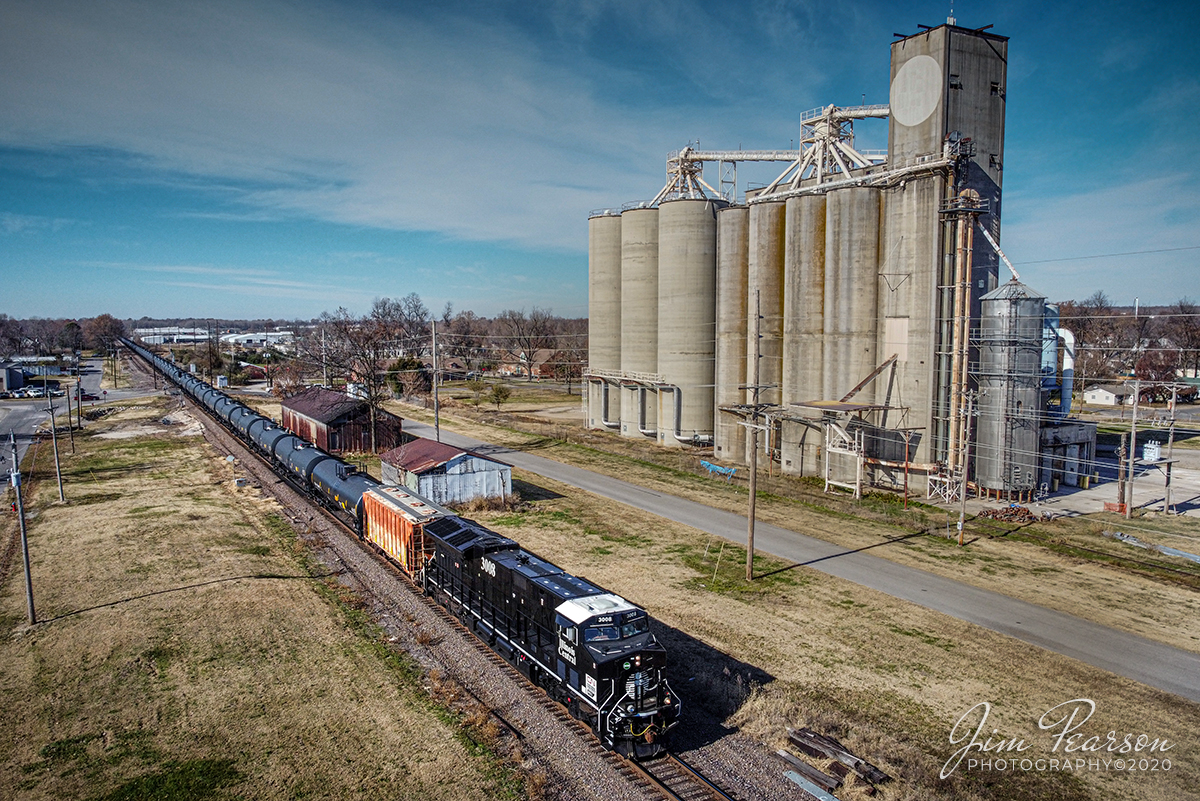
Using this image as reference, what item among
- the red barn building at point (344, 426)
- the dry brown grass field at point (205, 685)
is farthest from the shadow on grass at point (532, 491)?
the red barn building at point (344, 426)

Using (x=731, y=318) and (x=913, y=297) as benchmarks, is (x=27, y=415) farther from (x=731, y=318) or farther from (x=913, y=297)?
(x=913, y=297)

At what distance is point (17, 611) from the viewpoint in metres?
24.7

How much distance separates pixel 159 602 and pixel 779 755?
75.6 feet

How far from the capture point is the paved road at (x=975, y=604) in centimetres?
2091

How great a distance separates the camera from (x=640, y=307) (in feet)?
205

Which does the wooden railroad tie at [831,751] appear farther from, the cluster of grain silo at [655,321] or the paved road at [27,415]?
the paved road at [27,415]

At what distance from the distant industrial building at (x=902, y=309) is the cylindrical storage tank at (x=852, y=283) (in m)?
0.09

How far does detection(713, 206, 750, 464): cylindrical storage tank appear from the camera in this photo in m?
52.3

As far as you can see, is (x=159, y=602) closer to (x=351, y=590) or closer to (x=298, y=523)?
(x=351, y=590)

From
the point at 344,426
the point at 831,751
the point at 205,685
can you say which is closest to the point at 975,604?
the point at 831,751

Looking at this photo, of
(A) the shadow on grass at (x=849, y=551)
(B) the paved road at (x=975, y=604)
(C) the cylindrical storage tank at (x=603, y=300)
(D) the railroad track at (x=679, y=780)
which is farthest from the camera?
(C) the cylindrical storage tank at (x=603, y=300)

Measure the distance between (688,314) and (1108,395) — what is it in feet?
208

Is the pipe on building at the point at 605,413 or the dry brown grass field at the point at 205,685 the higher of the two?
the pipe on building at the point at 605,413

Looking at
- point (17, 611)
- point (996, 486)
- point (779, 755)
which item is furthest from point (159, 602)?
point (996, 486)
